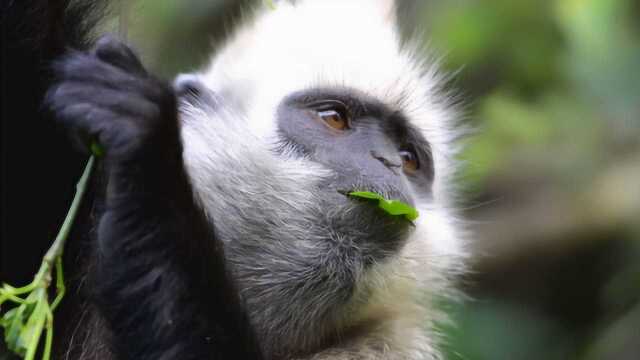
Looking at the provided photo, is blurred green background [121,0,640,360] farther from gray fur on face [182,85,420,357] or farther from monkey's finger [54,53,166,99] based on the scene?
monkey's finger [54,53,166,99]

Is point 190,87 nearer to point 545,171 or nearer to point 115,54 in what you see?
point 115,54

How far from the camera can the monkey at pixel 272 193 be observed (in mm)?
3371

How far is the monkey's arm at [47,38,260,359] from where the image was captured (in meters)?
3.31

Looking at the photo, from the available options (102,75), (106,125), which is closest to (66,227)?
(106,125)

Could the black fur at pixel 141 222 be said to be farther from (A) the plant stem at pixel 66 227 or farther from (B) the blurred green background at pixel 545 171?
(B) the blurred green background at pixel 545 171

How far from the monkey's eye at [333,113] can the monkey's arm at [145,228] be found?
786 mm

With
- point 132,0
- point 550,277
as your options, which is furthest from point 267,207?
point 550,277

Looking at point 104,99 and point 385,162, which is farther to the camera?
point 385,162

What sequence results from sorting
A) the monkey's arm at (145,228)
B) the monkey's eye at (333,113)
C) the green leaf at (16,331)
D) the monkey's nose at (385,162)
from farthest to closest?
the monkey's eye at (333,113) → the monkey's nose at (385,162) → the monkey's arm at (145,228) → the green leaf at (16,331)

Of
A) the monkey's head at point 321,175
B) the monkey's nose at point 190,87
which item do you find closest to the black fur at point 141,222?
the monkey's head at point 321,175

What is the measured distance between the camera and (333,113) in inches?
162

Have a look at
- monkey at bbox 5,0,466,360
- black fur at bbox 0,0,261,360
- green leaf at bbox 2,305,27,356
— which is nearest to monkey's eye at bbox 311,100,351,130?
monkey at bbox 5,0,466,360

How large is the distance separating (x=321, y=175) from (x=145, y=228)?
73cm

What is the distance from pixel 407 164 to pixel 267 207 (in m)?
0.66
